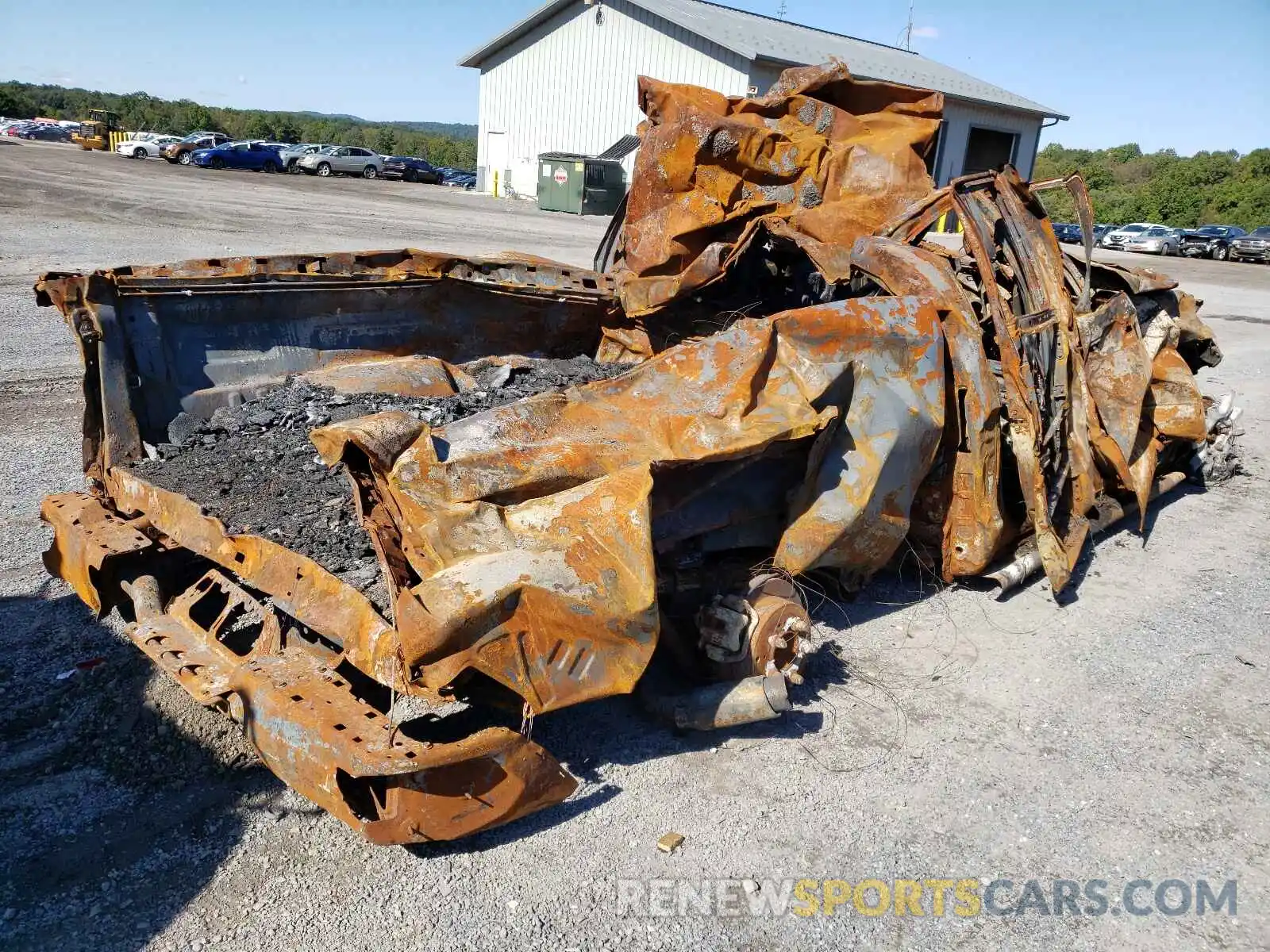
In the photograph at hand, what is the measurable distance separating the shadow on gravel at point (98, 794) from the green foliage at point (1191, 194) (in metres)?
41.5

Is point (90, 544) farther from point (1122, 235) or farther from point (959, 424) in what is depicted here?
point (1122, 235)

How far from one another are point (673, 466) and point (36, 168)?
3039 cm

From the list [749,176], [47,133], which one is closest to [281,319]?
[749,176]

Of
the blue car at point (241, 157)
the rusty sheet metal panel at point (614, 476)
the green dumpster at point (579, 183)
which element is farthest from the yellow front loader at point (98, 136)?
the rusty sheet metal panel at point (614, 476)

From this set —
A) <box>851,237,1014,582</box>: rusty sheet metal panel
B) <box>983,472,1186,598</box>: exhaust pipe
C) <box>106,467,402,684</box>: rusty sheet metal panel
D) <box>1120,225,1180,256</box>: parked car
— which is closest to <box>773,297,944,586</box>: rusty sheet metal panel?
<box>851,237,1014,582</box>: rusty sheet metal panel

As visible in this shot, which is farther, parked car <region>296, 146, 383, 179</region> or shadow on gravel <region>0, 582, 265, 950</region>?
parked car <region>296, 146, 383, 179</region>

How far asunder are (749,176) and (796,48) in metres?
24.9

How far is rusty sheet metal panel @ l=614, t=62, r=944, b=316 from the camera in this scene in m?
5.09

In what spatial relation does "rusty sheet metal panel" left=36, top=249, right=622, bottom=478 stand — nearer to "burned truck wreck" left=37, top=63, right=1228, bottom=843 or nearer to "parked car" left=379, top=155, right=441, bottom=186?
"burned truck wreck" left=37, top=63, right=1228, bottom=843

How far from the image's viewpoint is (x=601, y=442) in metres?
3.13

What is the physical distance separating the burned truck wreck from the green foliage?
125 feet

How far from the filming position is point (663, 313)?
5.52 metres

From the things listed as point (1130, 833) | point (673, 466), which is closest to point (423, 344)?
point (673, 466)

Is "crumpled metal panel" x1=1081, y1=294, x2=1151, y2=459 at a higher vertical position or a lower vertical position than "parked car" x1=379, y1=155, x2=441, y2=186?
lower
